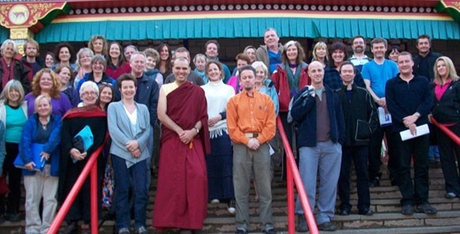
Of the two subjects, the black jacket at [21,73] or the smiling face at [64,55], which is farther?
the smiling face at [64,55]

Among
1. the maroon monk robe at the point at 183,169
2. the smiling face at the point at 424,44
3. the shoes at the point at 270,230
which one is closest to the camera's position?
the maroon monk robe at the point at 183,169

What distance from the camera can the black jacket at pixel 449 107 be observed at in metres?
6.19

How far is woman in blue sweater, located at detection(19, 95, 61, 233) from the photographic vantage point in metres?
5.38

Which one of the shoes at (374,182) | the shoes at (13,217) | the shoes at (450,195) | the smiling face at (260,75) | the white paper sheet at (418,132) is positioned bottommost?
the shoes at (13,217)

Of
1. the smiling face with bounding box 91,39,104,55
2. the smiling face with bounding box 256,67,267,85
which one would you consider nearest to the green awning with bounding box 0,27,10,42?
the smiling face with bounding box 91,39,104,55

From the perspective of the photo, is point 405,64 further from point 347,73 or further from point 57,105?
point 57,105

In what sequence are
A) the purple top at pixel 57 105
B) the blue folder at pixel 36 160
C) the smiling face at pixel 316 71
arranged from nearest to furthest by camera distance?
the blue folder at pixel 36 160, the smiling face at pixel 316 71, the purple top at pixel 57 105

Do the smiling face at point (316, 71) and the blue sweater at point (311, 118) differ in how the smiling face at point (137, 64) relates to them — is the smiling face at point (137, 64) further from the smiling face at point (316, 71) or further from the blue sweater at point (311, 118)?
the smiling face at point (316, 71)

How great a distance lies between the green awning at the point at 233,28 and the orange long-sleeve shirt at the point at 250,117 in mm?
5848

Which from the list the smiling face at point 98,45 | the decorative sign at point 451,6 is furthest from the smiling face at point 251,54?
the decorative sign at point 451,6

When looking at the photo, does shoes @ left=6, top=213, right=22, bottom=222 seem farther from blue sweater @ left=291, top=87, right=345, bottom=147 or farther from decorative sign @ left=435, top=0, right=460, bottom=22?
decorative sign @ left=435, top=0, right=460, bottom=22

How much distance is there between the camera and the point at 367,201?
5.81 metres

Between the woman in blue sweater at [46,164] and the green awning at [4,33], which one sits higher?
the green awning at [4,33]

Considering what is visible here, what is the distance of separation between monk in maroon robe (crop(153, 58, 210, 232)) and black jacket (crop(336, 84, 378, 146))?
1.48 metres
